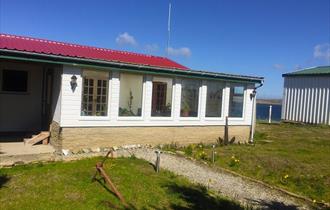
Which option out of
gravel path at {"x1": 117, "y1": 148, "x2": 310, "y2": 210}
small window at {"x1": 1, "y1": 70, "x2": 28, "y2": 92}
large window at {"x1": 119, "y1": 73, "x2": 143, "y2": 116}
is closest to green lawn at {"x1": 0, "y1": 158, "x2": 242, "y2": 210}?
gravel path at {"x1": 117, "y1": 148, "x2": 310, "y2": 210}

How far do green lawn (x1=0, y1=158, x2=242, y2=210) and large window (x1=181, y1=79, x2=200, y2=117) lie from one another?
5.03 metres

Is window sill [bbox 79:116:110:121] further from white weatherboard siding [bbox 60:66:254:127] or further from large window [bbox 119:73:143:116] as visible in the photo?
large window [bbox 119:73:143:116]

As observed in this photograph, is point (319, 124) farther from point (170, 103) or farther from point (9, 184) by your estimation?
point (9, 184)

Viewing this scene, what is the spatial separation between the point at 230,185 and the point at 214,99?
253 inches

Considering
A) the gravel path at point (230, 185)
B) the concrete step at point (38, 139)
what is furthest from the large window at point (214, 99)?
the concrete step at point (38, 139)

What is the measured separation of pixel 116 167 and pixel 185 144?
5100mm

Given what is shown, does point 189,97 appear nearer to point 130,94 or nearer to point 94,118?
point 130,94

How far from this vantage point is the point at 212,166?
1081cm

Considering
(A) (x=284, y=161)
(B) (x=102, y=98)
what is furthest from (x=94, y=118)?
(A) (x=284, y=161)

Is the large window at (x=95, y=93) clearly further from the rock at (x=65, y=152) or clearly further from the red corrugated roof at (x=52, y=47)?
the rock at (x=65, y=152)

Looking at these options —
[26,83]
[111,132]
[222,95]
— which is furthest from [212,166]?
[26,83]

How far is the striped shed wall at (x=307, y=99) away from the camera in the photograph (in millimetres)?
22078

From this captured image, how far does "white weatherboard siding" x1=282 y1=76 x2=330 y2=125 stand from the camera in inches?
869

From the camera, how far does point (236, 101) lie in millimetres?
15797
